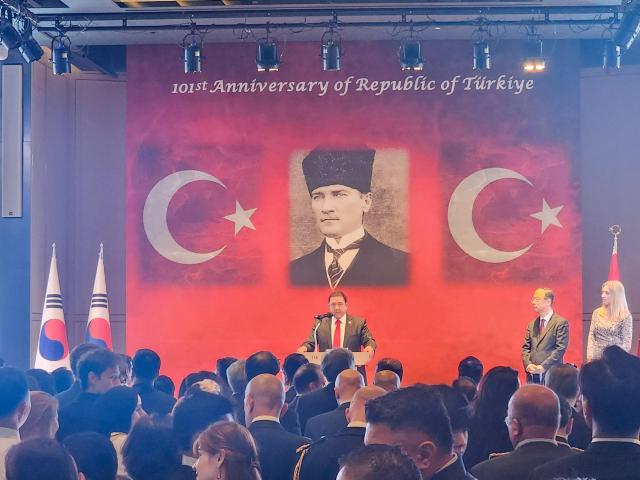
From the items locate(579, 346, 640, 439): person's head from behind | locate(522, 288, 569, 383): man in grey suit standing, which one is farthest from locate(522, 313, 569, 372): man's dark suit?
locate(579, 346, 640, 439): person's head from behind

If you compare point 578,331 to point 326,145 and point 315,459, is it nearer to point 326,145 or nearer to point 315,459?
point 326,145

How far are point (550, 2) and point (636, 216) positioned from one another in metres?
2.95

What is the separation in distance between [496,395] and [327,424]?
2.75 feet

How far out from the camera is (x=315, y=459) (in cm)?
387

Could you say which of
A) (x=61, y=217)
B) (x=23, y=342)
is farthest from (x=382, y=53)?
(x=23, y=342)

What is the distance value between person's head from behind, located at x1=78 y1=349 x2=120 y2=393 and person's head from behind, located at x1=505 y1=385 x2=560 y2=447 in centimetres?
251

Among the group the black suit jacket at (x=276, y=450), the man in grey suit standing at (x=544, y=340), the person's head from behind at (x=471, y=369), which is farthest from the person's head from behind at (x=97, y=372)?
the man in grey suit standing at (x=544, y=340)

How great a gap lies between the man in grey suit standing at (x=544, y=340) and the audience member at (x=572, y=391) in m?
4.12

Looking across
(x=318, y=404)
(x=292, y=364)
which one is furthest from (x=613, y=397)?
(x=292, y=364)

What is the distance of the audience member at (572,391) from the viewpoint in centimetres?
474

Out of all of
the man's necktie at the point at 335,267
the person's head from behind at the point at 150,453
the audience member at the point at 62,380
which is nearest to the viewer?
the person's head from behind at the point at 150,453

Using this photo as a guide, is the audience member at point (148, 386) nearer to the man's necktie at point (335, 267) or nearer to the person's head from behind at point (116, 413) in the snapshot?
the person's head from behind at point (116, 413)

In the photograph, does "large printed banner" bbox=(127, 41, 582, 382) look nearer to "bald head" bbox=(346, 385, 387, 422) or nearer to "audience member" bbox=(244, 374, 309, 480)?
"audience member" bbox=(244, 374, 309, 480)

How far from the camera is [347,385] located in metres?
4.96
